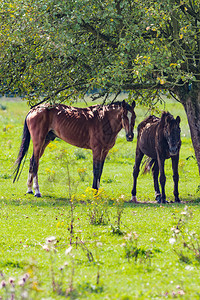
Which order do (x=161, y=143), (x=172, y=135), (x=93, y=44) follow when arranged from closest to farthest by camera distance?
(x=172, y=135) → (x=161, y=143) → (x=93, y=44)

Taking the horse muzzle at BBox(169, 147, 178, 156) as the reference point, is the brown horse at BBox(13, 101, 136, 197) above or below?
above

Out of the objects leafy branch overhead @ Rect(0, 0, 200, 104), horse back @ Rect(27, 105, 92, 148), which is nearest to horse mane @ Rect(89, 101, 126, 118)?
horse back @ Rect(27, 105, 92, 148)

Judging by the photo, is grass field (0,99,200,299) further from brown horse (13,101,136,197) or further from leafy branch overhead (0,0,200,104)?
leafy branch overhead (0,0,200,104)

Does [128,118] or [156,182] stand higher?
[128,118]

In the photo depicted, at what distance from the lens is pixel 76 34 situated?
14.2 meters

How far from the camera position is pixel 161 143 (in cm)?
1464

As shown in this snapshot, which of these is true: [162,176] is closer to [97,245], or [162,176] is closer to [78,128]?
[78,128]

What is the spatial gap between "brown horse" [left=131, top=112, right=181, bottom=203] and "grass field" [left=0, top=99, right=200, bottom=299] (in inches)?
36.4

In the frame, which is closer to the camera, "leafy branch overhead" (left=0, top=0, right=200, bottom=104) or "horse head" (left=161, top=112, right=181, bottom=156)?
"leafy branch overhead" (left=0, top=0, right=200, bottom=104)

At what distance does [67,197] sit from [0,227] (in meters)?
5.10

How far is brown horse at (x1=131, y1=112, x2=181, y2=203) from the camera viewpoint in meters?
14.3

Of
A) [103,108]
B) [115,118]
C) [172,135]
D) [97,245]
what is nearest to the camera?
[97,245]

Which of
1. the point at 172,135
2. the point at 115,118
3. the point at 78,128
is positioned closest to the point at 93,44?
the point at 115,118

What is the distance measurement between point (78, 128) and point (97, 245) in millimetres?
7592
